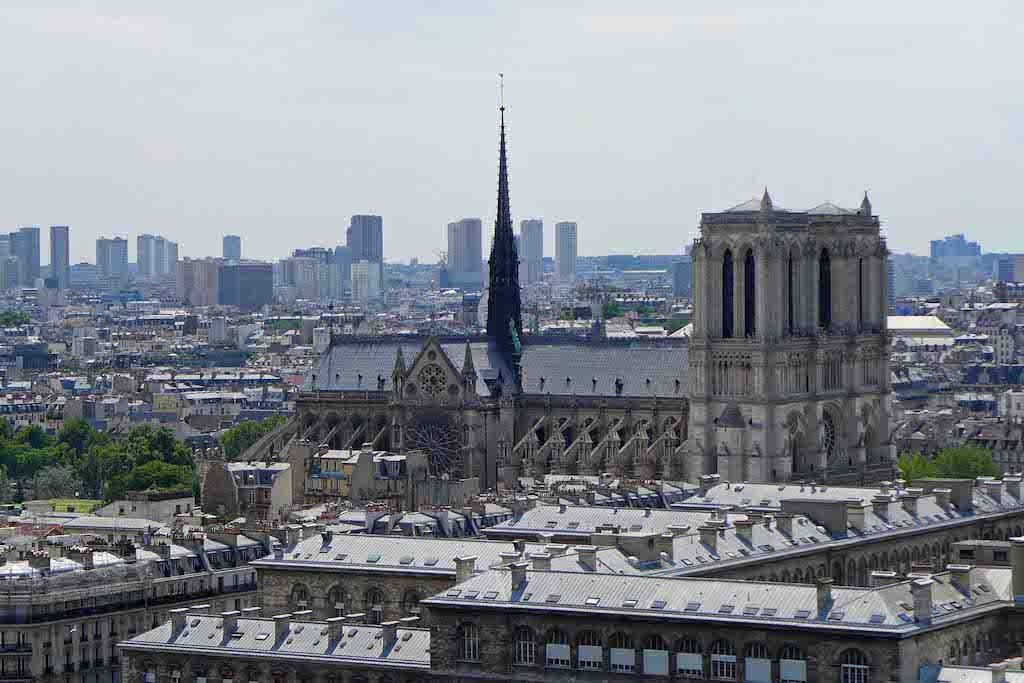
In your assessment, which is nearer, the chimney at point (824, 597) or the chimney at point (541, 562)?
the chimney at point (824, 597)

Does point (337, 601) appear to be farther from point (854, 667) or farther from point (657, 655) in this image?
point (854, 667)

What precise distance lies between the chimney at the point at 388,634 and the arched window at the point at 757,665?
12.8 meters

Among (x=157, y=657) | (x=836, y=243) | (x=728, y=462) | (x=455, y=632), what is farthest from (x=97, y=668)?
(x=836, y=243)

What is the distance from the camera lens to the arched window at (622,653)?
94.7 meters

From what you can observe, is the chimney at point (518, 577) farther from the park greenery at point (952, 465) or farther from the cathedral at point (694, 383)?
the park greenery at point (952, 465)

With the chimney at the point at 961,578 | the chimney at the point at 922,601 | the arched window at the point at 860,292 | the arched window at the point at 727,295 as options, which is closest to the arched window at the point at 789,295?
the arched window at the point at 727,295

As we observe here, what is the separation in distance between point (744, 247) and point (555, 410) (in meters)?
16.1

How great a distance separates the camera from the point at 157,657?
342 feet

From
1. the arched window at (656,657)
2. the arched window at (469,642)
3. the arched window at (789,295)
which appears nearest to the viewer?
the arched window at (656,657)

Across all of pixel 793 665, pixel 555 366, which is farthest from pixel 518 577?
pixel 555 366

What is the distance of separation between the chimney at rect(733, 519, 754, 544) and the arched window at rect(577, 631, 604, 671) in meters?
21.9

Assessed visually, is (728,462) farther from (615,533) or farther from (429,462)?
(615,533)

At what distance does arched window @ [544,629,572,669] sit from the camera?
95625mm

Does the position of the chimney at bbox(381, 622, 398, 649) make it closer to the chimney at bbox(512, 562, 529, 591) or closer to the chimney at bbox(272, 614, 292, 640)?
the chimney at bbox(272, 614, 292, 640)
